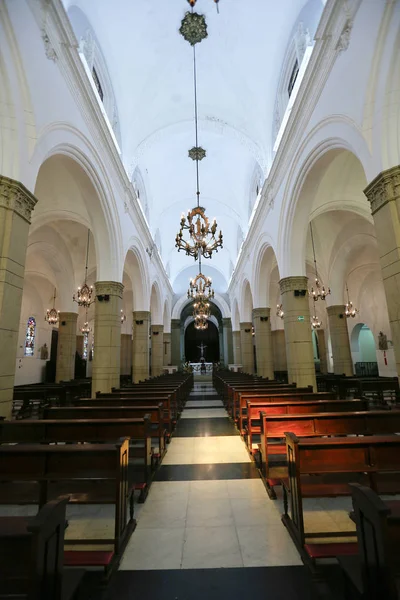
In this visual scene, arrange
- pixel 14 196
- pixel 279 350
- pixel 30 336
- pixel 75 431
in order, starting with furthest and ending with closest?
pixel 279 350, pixel 30 336, pixel 14 196, pixel 75 431

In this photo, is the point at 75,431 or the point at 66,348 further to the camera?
the point at 66,348

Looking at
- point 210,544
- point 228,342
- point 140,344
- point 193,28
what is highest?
point 193,28

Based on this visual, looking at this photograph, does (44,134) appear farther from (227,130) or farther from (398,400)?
(398,400)

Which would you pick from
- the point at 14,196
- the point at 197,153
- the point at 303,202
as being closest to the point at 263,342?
the point at 303,202

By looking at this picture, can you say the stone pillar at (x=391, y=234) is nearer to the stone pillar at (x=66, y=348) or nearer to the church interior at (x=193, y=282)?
the church interior at (x=193, y=282)

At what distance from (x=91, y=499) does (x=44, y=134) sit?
233 inches

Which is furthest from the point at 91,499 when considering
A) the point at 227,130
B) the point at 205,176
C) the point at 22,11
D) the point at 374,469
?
the point at 205,176

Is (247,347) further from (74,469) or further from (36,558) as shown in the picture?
(36,558)

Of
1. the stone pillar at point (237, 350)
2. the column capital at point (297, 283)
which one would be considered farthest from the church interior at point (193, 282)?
the stone pillar at point (237, 350)

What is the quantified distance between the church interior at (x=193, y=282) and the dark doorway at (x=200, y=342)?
2322 centimetres

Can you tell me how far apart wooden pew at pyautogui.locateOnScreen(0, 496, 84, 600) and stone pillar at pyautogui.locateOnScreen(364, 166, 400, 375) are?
479 cm

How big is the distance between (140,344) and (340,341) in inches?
340

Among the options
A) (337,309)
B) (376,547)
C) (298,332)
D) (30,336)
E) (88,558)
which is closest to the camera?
(376,547)

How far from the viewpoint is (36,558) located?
1.29 meters
